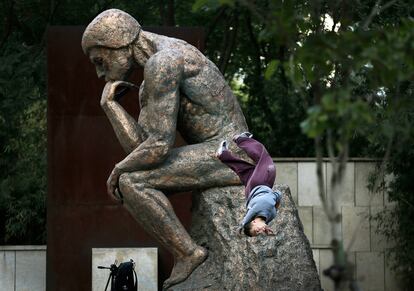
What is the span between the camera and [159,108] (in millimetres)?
10336

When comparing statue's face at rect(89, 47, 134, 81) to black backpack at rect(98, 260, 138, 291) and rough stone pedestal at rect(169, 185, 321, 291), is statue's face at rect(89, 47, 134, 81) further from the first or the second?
black backpack at rect(98, 260, 138, 291)

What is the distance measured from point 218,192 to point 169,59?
1096mm

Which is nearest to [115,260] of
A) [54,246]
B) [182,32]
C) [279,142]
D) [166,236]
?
[54,246]

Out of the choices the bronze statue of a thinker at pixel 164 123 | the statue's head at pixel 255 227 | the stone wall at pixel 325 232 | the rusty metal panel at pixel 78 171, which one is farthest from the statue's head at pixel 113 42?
the stone wall at pixel 325 232

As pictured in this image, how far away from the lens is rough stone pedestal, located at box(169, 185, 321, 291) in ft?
33.8

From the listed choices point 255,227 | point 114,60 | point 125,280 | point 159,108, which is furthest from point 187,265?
point 125,280

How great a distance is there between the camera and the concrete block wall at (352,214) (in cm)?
1722

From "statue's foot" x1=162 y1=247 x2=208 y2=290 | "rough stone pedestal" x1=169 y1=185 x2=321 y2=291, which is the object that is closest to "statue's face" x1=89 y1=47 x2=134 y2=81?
"rough stone pedestal" x1=169 y1=185 x2=321 y2=291

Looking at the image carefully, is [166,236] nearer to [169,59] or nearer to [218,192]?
[218,192]

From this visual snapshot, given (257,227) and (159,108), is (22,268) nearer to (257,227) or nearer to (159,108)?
(159,108)

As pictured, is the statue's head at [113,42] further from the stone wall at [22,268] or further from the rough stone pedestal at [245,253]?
the stone wall at [22,268]

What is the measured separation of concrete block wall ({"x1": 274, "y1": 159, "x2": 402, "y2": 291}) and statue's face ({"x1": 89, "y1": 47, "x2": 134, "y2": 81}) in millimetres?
6636

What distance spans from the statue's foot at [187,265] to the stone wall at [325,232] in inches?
261

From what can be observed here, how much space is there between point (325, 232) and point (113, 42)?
23.7 feet
